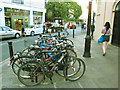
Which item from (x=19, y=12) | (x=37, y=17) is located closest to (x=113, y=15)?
(x=19, y=12)

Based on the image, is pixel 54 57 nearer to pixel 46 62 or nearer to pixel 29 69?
pixel 46 62

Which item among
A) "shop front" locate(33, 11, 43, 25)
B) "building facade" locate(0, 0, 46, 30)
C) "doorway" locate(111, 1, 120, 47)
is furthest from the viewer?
"shop front" locate(33, 11, 43, 25)

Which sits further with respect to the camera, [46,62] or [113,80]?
[46,62]

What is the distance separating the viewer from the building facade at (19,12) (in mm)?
18952

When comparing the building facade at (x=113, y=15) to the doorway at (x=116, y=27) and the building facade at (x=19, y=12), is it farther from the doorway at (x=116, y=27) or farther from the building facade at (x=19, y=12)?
the building facade at (x=19, y=12)

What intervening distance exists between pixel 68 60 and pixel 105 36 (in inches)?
128

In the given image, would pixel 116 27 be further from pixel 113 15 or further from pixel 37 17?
pixel 37 17

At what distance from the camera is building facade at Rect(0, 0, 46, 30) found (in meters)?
19.0

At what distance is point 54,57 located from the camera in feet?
11.7

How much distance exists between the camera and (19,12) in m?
22.1

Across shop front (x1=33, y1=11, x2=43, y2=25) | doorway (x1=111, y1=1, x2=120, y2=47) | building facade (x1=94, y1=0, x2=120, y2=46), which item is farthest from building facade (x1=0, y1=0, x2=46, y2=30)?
doorway (x1=111, y1=1, x2=120, y2=47)

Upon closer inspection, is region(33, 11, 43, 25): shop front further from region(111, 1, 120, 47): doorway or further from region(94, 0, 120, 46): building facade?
region(111, 1, 120, 47): doorway

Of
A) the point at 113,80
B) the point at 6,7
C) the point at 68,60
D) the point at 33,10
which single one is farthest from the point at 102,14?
the point at 33,10

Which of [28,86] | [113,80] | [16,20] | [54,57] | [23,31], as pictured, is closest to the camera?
[113,80]
